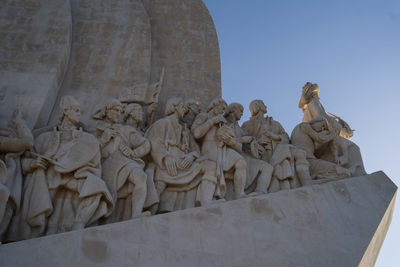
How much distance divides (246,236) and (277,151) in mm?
2008

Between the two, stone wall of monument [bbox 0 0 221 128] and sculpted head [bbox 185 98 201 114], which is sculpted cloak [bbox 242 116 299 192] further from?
stone wall of monument [bbox 0 0 221 128]

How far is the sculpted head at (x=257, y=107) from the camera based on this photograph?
26.6ft

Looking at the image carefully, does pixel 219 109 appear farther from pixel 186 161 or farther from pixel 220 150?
pixel 186 161

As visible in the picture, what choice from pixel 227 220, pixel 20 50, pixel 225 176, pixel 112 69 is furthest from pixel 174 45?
pixel 227 220

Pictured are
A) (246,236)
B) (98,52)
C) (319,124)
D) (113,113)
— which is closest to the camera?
(246,236)

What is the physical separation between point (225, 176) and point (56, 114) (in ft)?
8.52

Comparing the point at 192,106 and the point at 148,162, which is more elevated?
the point at 192,106

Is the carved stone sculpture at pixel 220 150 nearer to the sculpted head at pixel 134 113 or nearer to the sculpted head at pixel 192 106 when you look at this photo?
the sculpted head at pixel 192 106

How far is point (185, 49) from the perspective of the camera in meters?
9.19

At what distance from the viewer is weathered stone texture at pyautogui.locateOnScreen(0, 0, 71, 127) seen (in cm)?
716

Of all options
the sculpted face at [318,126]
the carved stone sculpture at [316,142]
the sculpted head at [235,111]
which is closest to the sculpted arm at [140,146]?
the sculpted head at [235,111]

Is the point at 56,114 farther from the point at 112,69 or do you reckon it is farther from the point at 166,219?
the point at 166,219

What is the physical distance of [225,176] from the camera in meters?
6.70

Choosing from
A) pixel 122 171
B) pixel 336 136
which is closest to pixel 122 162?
pixel 122 171
